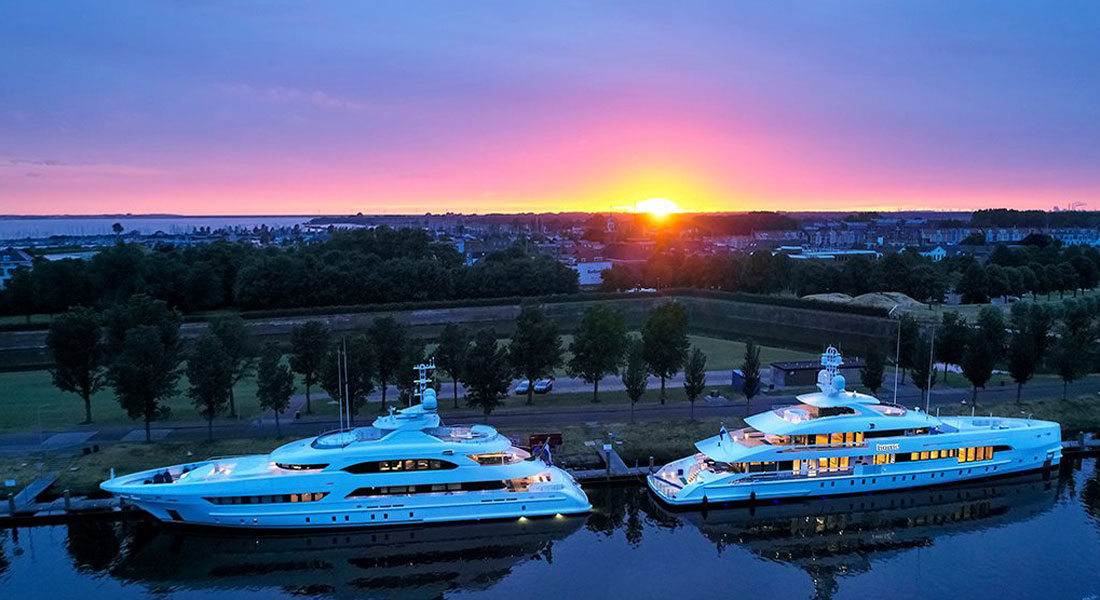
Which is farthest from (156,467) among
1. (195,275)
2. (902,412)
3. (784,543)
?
(195,275)

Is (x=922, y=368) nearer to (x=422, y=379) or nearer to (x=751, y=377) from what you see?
(x=751, y=377)

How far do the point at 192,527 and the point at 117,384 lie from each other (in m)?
9.99

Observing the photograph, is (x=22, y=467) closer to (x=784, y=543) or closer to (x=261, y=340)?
(x=784, y=543)

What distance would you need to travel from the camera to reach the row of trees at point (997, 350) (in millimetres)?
37781

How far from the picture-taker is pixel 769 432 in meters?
28.8

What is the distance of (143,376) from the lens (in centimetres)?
3198

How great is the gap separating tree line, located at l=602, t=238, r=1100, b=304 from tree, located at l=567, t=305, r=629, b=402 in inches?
2104

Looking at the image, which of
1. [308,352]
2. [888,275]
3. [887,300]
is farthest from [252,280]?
[888,275]

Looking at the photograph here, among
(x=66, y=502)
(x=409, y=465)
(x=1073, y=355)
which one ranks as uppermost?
(x=1073, y=355)

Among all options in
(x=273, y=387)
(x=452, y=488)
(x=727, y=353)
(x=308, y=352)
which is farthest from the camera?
(x=727, y=353)

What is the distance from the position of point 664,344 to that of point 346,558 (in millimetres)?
20866

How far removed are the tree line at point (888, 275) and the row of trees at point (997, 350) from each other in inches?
979

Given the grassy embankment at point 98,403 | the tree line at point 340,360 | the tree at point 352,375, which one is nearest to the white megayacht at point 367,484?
the tree line at point 340,360

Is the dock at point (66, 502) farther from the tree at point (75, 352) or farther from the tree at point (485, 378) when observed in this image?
the tree at point (75, 352)
